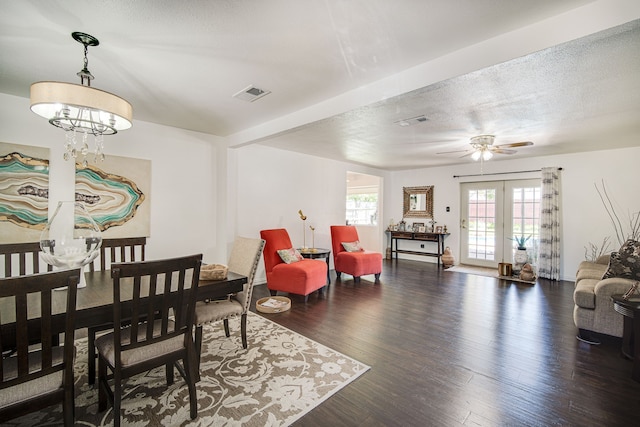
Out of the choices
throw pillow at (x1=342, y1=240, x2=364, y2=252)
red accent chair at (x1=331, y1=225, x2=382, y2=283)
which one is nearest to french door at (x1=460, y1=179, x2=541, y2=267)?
red accent chair at (x1=331, y1=225, x2=382, y2=283)

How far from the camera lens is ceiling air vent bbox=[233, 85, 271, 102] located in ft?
9.04

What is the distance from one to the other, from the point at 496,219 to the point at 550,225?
1042mm

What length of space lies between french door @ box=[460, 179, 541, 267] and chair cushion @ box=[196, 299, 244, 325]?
20.2 feet

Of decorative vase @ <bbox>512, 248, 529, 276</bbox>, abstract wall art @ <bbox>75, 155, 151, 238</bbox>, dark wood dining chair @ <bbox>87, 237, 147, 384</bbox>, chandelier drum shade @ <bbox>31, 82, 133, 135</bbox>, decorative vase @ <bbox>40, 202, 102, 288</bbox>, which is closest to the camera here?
chandelier drum shade @ <bbox>31, 82, 133, 135</bbox>

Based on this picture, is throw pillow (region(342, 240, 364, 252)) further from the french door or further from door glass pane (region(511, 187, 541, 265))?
door glass pane (region(511, 187, 541, 265))

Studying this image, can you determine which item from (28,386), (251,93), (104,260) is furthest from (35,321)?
(251,93)

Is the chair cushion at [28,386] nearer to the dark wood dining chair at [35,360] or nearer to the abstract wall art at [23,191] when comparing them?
the dark wood dining chair at [35,360]

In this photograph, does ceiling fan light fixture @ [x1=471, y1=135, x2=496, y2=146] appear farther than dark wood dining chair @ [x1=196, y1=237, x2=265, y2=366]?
Yes

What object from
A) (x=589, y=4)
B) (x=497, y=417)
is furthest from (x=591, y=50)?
(x=497, y=417)

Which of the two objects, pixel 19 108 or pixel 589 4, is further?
pixel 19 108

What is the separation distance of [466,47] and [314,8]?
1.14m

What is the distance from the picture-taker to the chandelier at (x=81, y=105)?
1.70m

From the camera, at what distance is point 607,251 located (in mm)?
5184

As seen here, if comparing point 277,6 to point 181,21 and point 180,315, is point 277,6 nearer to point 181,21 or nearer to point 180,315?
point 181,21
